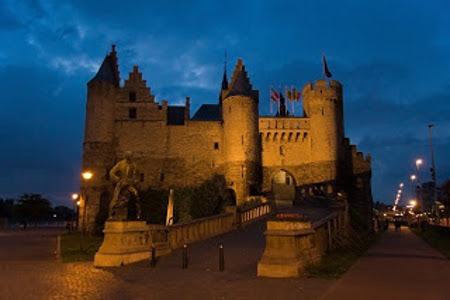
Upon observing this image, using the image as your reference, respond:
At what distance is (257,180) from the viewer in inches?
1690

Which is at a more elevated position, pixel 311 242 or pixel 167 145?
pixel 167 145

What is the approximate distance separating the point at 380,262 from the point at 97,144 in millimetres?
34649

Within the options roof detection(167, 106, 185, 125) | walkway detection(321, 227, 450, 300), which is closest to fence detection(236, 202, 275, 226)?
walkway detection(321, 227, 450, 300)

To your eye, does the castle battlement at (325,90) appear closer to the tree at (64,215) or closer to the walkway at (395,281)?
the walkway at (395,281)

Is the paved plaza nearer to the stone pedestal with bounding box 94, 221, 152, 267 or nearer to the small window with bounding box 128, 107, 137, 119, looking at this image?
the stone pedestal with bounding box 94, 221, 152, 267

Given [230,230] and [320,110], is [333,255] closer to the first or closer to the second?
[230,230]

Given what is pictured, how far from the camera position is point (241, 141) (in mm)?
42531

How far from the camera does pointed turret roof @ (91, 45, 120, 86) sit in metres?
43.6

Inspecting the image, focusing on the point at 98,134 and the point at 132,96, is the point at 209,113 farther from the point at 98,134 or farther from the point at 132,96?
the point at 98,134

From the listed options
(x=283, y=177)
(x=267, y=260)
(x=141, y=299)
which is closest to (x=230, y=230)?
(x=267, y=260)

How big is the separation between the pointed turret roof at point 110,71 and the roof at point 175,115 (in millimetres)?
7396

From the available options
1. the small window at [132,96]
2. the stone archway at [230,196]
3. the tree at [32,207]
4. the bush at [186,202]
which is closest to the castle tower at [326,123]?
the stone archway at [230,196]

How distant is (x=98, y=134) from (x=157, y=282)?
115ft

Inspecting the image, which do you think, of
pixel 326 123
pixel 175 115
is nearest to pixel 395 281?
pixel 326 123
